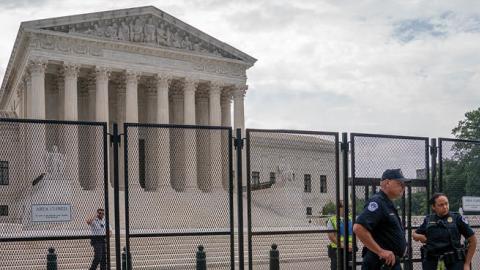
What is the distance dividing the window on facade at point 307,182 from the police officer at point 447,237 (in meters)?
2.94

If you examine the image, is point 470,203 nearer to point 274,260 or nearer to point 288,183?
point 288,183

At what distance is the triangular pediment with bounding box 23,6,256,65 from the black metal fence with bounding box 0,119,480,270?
1577 inches

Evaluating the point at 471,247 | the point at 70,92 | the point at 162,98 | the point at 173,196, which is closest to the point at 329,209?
the point at 173,196

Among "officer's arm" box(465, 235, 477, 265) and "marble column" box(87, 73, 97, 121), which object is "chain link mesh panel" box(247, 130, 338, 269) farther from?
"marble column" box(87, 73, 97, 121)

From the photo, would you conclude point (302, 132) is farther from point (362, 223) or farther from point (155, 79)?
→ point (155, 79)

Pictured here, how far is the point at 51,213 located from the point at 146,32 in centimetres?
4730

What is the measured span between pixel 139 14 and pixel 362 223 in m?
50.3

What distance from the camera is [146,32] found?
5666 centimetres

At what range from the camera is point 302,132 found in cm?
1211

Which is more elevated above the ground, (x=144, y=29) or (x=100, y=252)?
(x=144, y=29)

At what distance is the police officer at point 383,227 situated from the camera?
834 centimetres

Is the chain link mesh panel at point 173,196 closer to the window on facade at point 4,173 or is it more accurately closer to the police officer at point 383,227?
the window on facade at point 4,173

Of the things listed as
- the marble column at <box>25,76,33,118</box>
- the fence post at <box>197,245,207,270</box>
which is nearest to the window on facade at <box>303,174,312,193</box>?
the fence post at <box>197,245,207,270</box>

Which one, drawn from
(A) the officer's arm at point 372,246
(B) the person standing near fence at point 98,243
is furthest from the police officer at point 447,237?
(B) the person standing near fence at point 98,243
